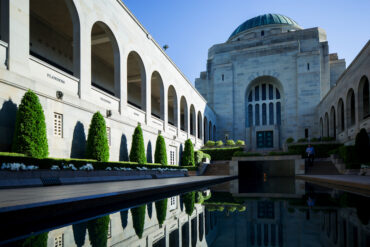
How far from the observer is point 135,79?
24172mm

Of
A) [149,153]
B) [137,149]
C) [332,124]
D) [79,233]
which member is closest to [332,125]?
[332,124]

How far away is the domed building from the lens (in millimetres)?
33844

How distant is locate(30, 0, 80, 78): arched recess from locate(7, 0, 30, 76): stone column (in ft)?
8.90

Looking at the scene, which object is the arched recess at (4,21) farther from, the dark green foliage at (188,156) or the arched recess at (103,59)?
the dark green foliage at (188,156)

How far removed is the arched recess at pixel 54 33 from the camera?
480 inches

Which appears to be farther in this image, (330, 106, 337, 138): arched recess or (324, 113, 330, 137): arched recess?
(324, 113, 330, 137): arched recess

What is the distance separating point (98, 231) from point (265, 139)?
34096mm

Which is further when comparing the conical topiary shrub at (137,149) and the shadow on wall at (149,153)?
the shadow on wall at (149,153)

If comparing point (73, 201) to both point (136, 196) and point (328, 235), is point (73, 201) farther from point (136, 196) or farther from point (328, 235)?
point (328, 235)

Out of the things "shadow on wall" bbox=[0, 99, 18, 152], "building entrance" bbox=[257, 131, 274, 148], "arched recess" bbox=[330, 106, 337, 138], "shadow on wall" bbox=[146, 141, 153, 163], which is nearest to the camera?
"shadow on wall" bbox=[0, 99, 18, 152]

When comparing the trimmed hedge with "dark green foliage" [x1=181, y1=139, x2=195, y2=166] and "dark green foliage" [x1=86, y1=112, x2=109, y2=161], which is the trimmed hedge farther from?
"dark green foliage" [x1=181, y1=139, x2=195, y2=166]

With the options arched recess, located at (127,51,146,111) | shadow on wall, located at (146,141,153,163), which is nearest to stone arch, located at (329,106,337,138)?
arched recess, located at (127,51,146,111)

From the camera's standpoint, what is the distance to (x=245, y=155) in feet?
71.5

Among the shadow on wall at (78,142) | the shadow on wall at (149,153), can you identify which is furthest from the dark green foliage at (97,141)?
the shadow on wall at (149,153)
